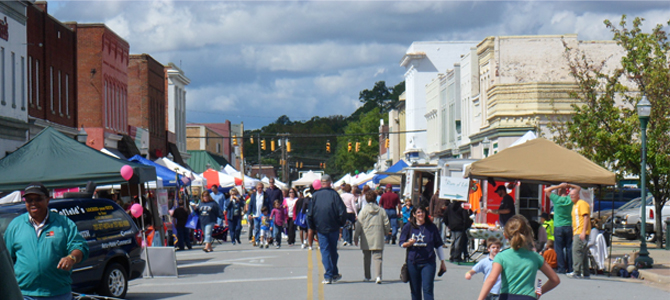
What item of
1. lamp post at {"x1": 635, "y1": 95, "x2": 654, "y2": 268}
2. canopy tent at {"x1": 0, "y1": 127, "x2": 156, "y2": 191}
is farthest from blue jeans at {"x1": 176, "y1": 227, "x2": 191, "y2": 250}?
lamp post at {"x1": 635, "y1": 95, "x2": 654, "y2": 268}

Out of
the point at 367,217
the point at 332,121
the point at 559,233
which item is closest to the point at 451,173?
the point at 559,233

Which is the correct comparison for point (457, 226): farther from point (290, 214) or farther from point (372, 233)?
point (290, 214)

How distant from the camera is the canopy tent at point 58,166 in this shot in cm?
1426

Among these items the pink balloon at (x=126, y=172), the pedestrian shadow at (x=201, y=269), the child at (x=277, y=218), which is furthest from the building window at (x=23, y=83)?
the pink balloon at (x=126, y=172)

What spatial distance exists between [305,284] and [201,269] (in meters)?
4.27

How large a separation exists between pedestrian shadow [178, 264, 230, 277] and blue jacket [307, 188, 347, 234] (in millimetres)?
3221

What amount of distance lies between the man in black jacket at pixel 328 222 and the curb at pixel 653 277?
619 cm

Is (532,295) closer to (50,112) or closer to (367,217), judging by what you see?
(367,217)

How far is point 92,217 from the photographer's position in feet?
39.6

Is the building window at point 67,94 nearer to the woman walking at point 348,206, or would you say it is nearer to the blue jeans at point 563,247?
the woman walking at point 348,206

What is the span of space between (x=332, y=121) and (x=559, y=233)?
150825 millimetres

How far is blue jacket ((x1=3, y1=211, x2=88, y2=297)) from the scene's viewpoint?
6.82m

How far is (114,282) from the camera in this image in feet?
40.3

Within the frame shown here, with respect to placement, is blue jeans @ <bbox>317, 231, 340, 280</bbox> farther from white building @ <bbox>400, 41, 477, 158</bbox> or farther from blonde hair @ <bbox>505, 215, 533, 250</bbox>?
white building @ <bbox>400, 41, 477, 158</bbox>
